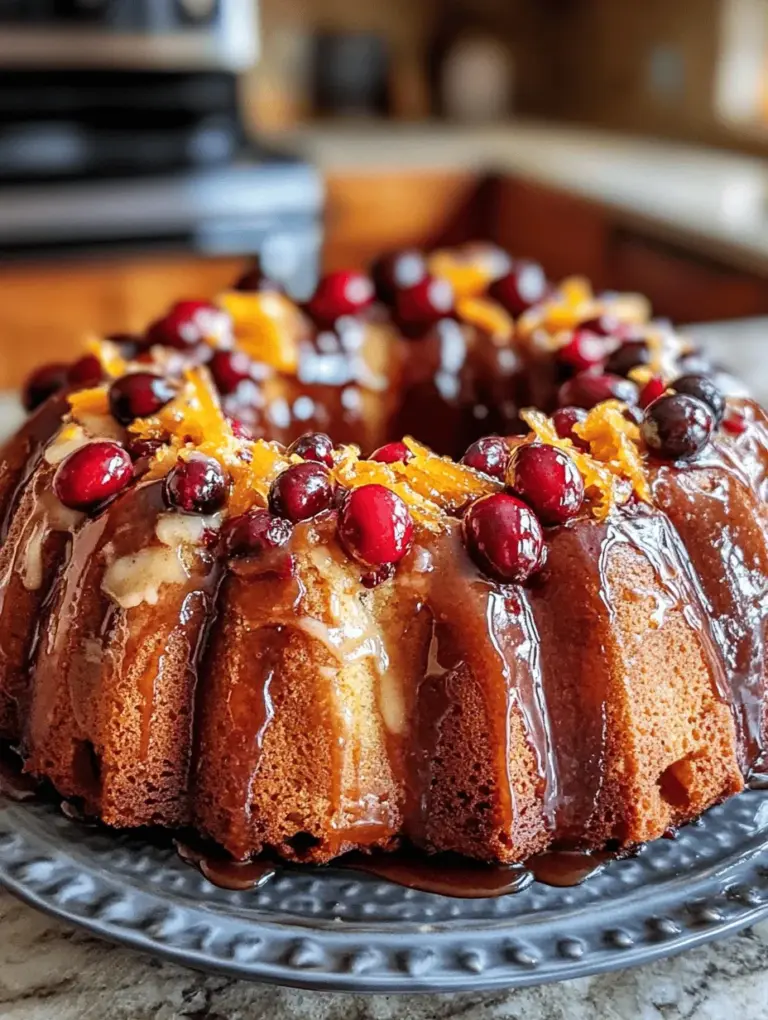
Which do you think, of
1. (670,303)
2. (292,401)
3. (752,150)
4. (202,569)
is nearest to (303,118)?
(752,150)

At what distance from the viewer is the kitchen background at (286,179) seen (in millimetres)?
2846

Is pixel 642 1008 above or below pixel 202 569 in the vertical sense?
below

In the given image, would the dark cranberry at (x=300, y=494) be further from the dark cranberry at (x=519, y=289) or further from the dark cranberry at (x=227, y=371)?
the dark cranberry at (x=519, y=289)

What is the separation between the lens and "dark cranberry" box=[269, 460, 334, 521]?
0.92m

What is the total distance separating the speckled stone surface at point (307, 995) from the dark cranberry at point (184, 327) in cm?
70

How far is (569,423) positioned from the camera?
1.04 meters

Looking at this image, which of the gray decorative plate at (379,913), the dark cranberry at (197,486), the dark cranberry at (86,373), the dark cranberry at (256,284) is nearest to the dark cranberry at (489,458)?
the dark cranberry at (197,486)

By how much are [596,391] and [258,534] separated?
43 cm

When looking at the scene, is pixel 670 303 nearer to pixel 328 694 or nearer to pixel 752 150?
pixel 752 150

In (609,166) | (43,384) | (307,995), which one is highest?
(43,384)

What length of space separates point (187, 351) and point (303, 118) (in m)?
3.39

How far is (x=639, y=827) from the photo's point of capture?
933 mm

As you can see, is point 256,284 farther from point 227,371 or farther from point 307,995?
point 307,995

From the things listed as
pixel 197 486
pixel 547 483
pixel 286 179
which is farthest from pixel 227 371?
pixel 286 179
